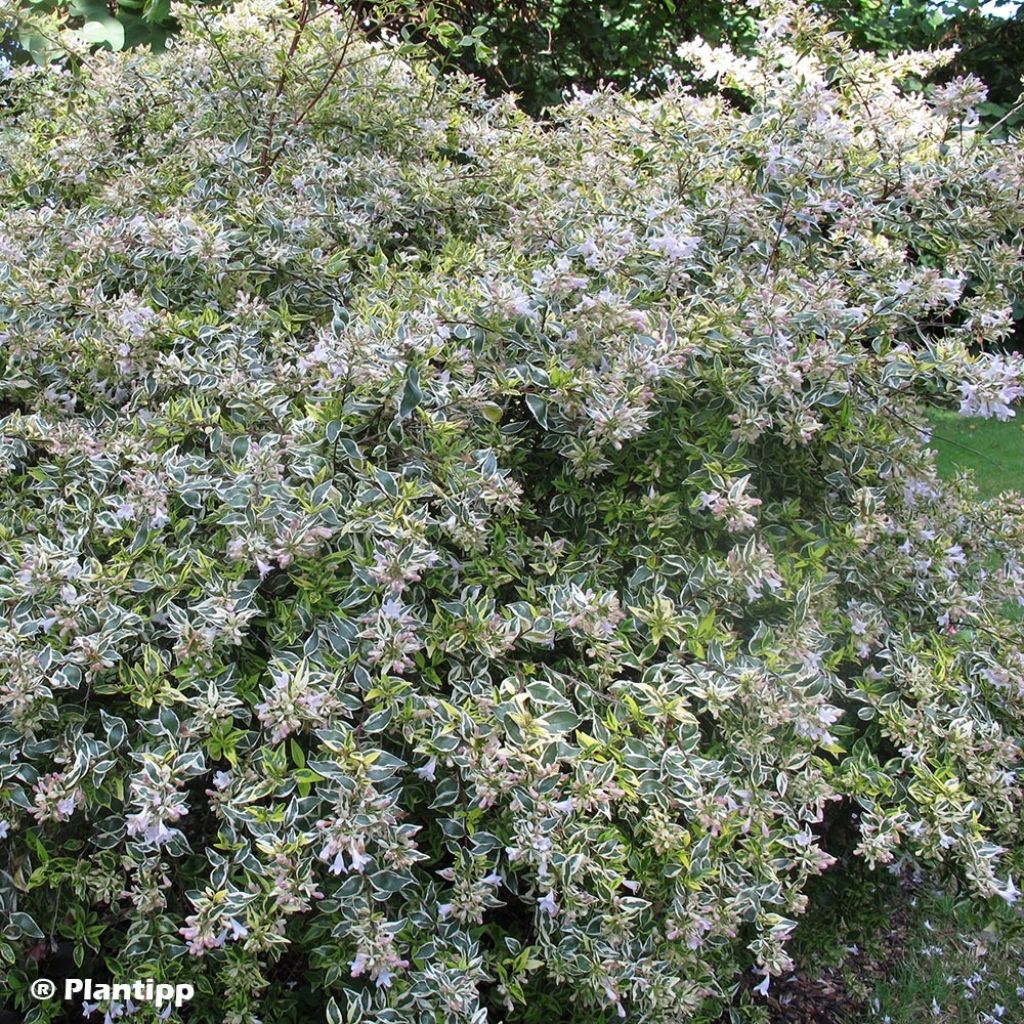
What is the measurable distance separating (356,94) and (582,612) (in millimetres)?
2016

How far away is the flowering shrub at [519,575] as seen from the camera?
176 centimetres

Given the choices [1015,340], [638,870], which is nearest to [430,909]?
[638,870]

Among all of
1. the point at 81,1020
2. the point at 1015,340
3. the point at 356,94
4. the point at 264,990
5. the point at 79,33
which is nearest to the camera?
the point at 264,990

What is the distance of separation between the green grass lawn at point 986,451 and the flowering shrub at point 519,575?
3246mm

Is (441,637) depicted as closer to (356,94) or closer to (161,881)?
(161,881)

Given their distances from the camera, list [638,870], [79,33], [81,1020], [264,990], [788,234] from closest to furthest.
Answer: [638,870]
[264,990]
[81,1020]
[788,234]
[79,33]

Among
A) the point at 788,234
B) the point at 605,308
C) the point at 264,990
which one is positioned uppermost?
the point at 788,234

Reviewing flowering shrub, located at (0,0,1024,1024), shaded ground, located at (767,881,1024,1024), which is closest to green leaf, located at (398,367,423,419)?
flowering shrub, located at (0,0,1024,1024)

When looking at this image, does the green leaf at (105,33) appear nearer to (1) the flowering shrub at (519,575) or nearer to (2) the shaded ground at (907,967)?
(1) the flowering shrub at (519,575)

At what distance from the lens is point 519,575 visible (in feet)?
6.84

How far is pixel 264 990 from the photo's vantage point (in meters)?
1.95

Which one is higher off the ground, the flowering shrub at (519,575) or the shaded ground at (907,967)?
the flowering shrub at (519,575)

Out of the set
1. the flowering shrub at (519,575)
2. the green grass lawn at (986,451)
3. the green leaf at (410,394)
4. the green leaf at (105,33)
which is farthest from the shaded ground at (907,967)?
the green leaf at (105,33)

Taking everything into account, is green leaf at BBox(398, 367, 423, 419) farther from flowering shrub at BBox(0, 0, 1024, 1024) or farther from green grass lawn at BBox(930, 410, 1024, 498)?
green grass lawn at BBox(930, 410, 1024, 498)
